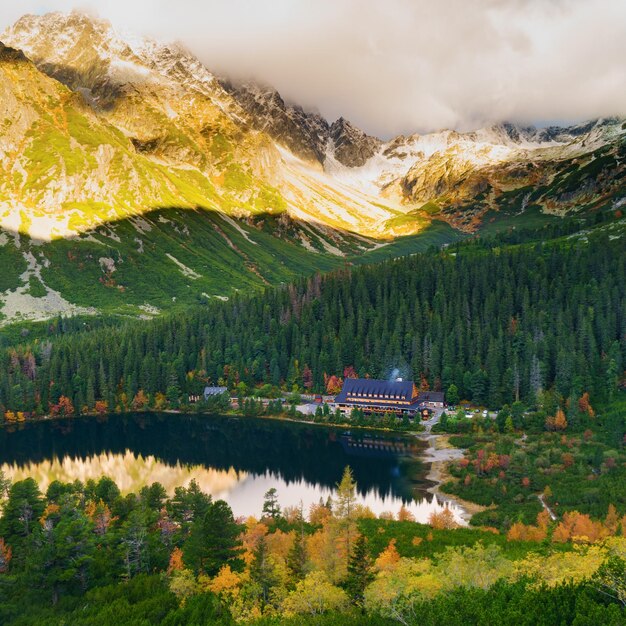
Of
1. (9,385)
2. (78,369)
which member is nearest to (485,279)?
(78,369)

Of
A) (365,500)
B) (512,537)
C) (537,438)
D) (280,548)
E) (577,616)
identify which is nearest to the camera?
(577,616)

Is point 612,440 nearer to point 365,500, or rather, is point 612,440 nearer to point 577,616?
point 365,500

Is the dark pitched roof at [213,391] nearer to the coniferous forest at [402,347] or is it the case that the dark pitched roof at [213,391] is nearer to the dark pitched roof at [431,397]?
the coniferous forest at [402,347]

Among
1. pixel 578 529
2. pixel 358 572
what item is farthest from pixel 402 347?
pixel 358 572

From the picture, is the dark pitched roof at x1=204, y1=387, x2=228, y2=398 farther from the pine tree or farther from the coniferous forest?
the pine tree

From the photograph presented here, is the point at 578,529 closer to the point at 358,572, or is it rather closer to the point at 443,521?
the point at 443,521

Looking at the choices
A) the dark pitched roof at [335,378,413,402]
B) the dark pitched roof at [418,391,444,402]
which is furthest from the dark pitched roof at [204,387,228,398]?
the dark pitched roof at [418,391,444,402]

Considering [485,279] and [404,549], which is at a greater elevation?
[485,279]
